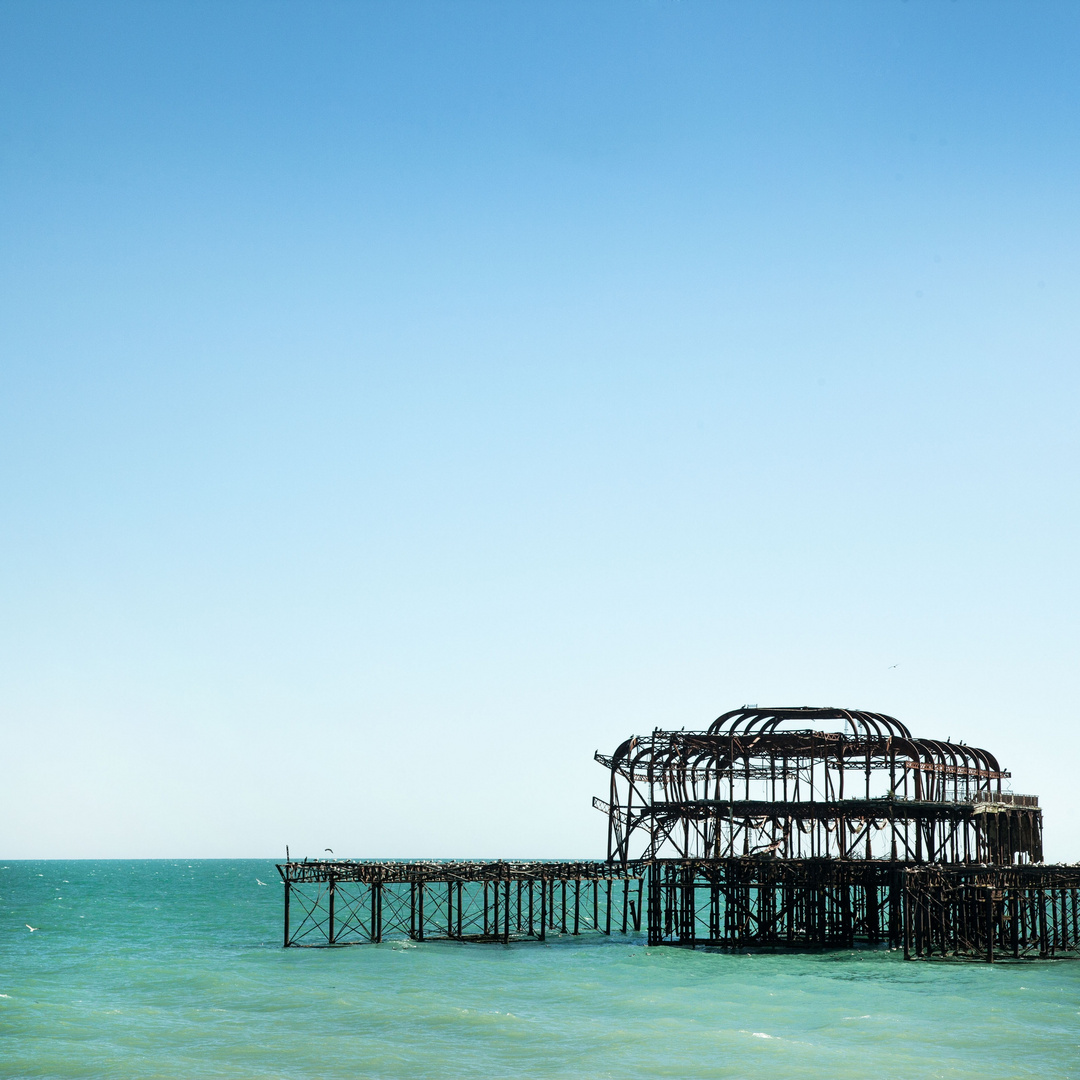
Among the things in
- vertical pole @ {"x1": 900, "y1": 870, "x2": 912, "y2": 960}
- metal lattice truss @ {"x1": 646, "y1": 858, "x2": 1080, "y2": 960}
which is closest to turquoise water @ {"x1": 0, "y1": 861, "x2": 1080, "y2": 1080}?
vertical pole @ {"x1": 900, "y1": 870, "x2": 912, "y2": 960}

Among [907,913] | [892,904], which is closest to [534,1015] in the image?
[907,913]

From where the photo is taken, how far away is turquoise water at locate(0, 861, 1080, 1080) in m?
36.2

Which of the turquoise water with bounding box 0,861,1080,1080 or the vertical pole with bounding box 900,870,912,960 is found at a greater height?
the vertical pole with bounding box 900,870,912,960

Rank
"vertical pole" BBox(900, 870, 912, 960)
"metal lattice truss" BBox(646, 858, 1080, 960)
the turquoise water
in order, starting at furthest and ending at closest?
"metal lattice truss" BBox(646, 858, 1080, 960) < "vertical pole" BBox(900, 870, 912, 960) < the turquoise water

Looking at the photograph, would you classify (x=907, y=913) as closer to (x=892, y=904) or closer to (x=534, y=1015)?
(x=892, y=904)

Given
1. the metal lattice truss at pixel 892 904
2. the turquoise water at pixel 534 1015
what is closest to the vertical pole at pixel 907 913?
the metal lattice truss at pixel 892 904

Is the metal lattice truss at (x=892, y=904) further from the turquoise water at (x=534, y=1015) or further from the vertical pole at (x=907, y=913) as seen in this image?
the turquoise water at (x=534, y=1015)

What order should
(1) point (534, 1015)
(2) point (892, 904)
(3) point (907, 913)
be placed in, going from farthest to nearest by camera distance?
(2) point (892, 904) → (3) point (907, 913) → (1) point (534, 1015)

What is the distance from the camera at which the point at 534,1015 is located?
42969mm

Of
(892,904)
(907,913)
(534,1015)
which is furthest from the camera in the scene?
(892,904)

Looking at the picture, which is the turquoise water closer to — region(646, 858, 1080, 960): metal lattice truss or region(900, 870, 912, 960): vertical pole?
region(900, 870, 912, 960): vertical pole

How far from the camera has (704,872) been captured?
2290 inches

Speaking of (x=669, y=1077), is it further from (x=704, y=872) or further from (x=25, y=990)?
(x=25, y=990)

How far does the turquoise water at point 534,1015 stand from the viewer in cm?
3619
